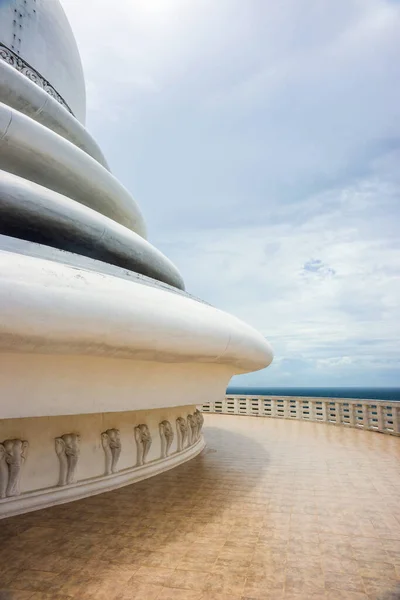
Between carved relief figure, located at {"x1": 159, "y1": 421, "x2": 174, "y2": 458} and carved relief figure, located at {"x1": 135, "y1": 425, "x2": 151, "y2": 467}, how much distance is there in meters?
0.55

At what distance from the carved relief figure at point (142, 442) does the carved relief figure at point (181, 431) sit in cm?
132

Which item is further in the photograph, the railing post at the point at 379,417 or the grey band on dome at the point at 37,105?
the railing post at the point at 379,417

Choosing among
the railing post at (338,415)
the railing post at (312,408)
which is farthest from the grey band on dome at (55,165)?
the railing post at (312,408)

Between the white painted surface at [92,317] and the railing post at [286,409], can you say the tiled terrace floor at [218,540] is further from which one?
the railing post at [286,409]

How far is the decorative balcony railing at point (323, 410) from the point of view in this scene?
39.9ft

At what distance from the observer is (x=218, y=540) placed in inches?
158

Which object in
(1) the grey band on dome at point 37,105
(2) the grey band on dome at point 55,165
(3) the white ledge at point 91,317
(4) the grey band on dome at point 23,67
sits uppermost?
(4) the grey band on dome at point 23,67

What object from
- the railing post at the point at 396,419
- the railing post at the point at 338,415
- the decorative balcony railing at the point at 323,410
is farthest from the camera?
the railing post at the point at 338,415

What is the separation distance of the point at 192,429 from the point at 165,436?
1.53m

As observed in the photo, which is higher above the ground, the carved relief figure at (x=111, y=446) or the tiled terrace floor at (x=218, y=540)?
the carved relief figure at (x=111, y=446)

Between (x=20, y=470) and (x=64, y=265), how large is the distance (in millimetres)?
2708

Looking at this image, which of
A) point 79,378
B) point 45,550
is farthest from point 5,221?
point 45,550

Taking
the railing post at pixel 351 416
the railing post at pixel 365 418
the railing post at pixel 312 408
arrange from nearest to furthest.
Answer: the railing post at pixel 365 418, the railing post at pixel 351 416, the railing post at pixel 312 408

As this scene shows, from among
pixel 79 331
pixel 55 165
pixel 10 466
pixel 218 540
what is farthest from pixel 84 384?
pixel 55 165
